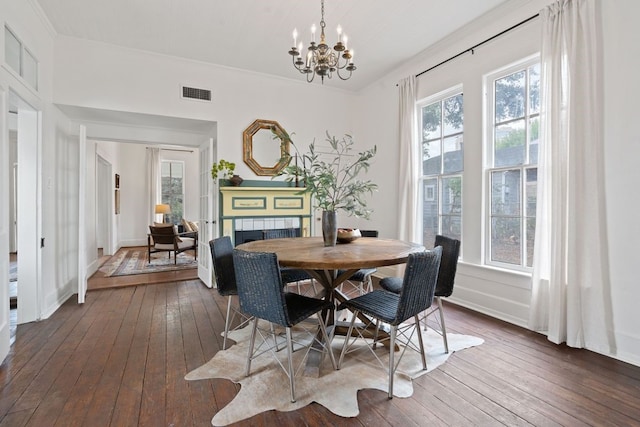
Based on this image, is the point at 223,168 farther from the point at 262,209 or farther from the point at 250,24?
the point at 250,24

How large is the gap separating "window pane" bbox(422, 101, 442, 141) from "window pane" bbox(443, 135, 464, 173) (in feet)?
0.76

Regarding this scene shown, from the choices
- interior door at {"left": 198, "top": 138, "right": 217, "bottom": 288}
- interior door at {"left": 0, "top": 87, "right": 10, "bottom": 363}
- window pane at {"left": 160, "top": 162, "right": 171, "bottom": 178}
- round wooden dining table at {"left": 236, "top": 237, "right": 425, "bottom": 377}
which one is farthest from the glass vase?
window pane at {"left": 160, "top": 162, "right": 171, "bottom": 178}

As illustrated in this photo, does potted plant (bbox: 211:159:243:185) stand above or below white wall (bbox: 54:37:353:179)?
below

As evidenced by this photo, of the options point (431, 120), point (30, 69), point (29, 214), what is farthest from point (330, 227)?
point (30, 69)

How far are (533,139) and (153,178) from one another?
333 inches

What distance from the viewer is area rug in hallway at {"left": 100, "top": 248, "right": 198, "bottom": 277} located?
18.1 feet

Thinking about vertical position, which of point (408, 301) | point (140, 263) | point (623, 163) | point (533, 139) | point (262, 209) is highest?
point (533, 139)

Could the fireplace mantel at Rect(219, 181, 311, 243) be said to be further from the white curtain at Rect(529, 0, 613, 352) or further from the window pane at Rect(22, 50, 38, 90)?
the white curtain at Rect(529, 0, 613, 352)

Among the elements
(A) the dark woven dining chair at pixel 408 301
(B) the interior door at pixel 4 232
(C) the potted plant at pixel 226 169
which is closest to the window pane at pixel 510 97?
(A) the dark woven dining chair at pixel 408 301

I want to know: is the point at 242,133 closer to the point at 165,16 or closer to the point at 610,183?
the point at 165,16

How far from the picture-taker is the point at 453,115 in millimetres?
3977

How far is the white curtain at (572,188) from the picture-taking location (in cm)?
251

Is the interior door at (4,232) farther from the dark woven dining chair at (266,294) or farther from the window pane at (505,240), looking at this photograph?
the window pane at (505,240)

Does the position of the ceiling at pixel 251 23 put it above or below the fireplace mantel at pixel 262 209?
above
